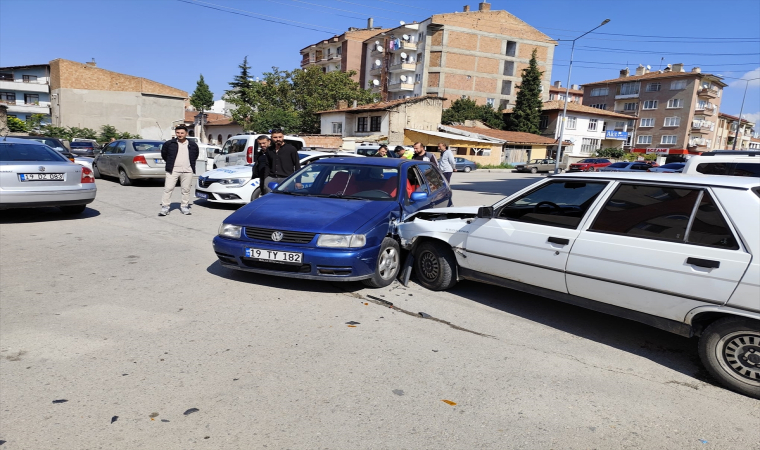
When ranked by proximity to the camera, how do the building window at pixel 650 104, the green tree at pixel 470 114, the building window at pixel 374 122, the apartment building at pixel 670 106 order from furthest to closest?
the building window at pixel 650 104
the apartment building at pixel 670 106
the green tree at pixel 470 114
the building window at pixel 374 122

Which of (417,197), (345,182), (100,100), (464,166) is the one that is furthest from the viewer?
(100,100)

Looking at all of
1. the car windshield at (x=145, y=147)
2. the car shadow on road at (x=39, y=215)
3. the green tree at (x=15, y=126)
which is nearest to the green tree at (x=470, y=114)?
the green tree at (x=15, y=126)

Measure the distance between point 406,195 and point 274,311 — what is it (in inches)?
93.0

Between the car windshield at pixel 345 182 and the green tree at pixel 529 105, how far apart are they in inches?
2175

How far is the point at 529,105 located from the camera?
191 feet

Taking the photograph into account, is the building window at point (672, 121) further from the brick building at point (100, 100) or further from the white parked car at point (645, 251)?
the white parked car at point (645, 251)

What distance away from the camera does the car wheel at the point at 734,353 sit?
335 centimetres

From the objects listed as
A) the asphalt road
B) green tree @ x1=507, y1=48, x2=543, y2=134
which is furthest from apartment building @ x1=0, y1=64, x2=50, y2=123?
the asphalt road

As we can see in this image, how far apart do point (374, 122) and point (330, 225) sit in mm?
41303

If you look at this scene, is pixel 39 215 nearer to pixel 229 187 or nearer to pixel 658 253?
pixel 229 187

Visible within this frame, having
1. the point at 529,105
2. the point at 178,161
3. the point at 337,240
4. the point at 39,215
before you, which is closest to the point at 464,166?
the point at 529,105

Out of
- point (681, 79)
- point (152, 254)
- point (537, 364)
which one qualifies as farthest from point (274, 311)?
point (681, 79)

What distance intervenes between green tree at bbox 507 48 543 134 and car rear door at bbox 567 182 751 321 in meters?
57.0

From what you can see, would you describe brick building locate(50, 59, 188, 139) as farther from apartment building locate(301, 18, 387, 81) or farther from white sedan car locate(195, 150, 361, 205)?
white sedan car locate(195, 150, 361, 205)
